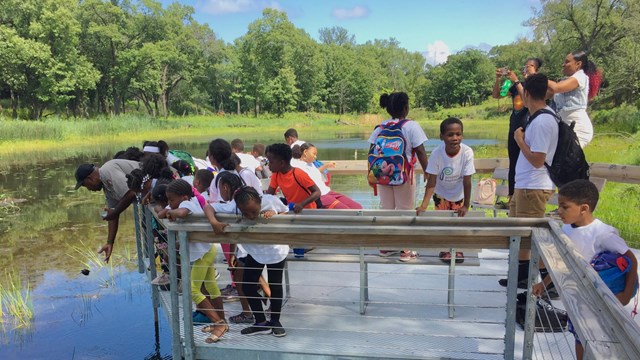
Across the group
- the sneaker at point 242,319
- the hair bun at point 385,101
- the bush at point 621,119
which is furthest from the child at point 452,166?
the bush at point 621,119

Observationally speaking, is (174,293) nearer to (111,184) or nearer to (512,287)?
(512,287)

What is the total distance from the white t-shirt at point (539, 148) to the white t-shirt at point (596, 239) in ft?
2.45

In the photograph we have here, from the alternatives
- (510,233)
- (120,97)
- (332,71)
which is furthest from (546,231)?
(332,71)

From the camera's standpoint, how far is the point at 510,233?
8.47 ft

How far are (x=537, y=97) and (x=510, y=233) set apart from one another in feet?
A: 4.48

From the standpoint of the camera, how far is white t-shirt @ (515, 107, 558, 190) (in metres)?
3.35

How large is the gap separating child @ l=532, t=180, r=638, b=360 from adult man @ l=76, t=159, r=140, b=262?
3885 millimetres

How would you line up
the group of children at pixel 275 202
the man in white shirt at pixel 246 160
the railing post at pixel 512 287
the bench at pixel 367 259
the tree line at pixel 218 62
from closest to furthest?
1. the railing post at pixel 512 287
2. the group of children at pixel 275 202
3. the bench at pixel 367 259
4. the man in white shirt at pixel 246 160
5. the tree line at pixel 218 62

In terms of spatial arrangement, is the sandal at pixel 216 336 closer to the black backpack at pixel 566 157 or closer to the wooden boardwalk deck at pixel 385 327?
the wooden boardwalk deck at pixel 385 327

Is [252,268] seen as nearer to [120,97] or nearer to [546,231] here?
[546,231]

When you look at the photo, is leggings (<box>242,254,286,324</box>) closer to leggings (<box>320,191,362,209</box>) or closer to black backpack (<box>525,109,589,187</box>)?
leggings (<box>320,191,362,209</box>)

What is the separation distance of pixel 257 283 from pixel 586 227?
2239 mm

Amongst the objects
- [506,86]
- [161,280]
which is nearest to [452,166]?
[506,86]

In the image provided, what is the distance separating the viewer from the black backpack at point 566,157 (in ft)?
11.2
